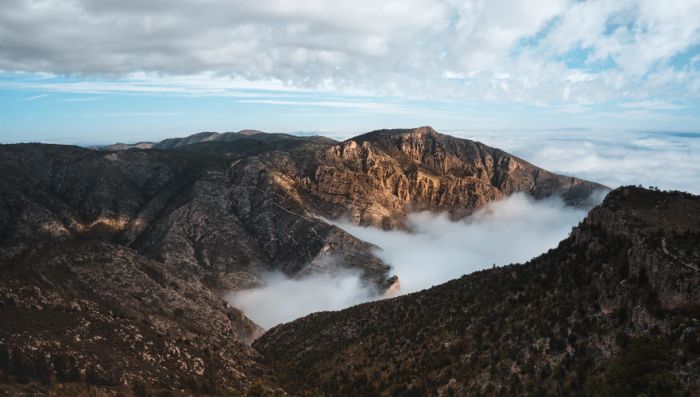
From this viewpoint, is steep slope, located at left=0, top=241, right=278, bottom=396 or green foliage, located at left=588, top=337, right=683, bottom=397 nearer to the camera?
green foliage, located at left=588, top=337, right=683, bottom=397

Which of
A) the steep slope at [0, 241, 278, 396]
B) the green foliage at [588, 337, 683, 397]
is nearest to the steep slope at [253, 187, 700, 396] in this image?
the green foliage at [588, 337, 683, 397]

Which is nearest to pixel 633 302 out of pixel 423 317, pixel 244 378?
pixel 423 317

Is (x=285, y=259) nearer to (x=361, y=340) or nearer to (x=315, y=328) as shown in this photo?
(x=315, y=328)

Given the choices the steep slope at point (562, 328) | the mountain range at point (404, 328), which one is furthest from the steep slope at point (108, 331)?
the steep slope at point (562, 328)

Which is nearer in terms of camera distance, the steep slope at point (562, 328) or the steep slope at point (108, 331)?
the steep slope at point (562, 328)

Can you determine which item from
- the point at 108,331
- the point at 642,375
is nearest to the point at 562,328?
the point at 642,375

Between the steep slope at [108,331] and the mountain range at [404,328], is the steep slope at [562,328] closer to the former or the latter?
the mountain range at [404,328]

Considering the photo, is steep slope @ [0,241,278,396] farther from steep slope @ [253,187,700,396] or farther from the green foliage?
the green foliage

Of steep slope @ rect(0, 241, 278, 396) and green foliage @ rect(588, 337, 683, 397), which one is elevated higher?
green foliage @ rect(588, 337, 683, 397)
